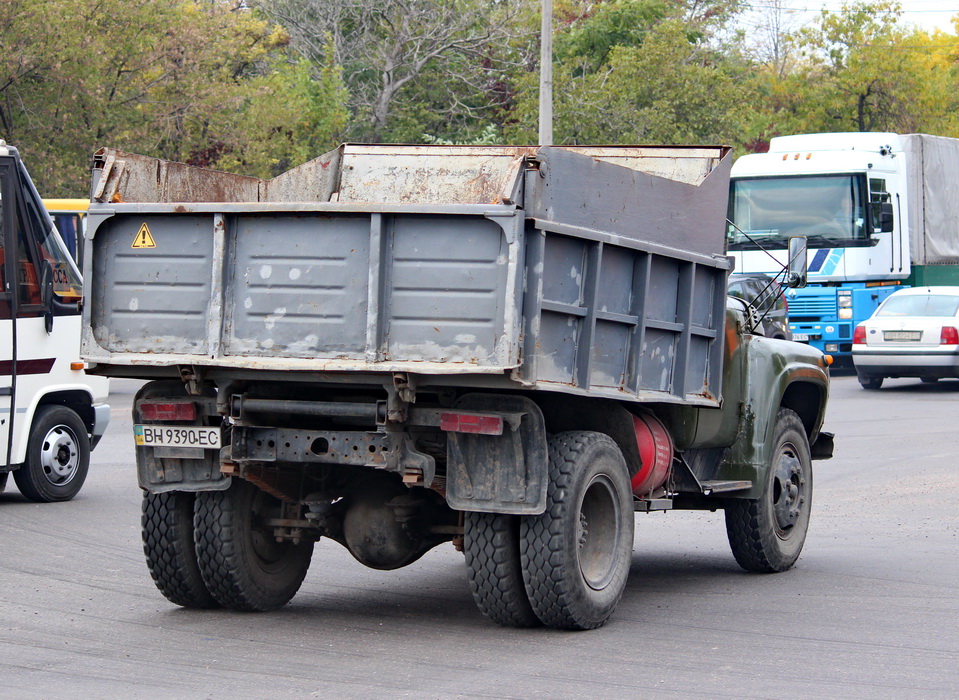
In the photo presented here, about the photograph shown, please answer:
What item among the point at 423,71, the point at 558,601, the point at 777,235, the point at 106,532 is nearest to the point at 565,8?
the point at 423,71

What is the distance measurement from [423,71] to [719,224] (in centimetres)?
3060

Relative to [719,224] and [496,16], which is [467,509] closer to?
[719,224]

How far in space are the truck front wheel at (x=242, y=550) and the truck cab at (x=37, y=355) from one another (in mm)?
4452

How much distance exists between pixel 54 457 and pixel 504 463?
21.1ft

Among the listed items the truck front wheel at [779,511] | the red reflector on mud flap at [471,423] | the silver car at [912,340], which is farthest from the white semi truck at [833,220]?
the red reflector on mud flap at [471,423]

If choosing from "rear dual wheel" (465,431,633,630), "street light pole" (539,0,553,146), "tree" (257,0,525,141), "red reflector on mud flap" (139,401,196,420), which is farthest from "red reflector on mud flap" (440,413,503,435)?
"tree" (257,0,525,141)

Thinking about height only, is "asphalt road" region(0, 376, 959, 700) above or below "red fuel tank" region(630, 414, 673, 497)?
below

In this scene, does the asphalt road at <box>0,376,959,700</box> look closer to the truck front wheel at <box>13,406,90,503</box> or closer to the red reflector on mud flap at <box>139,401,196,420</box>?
the truck front wheel at <box>13,406,90,503</box>

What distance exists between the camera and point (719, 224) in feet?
25.6

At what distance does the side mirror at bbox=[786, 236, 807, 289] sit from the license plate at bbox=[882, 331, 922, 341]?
590 inches

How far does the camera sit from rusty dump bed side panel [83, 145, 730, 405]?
20.5 feet

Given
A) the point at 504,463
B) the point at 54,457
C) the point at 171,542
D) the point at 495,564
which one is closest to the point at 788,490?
the point at 495,564

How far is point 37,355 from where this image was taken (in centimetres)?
1138

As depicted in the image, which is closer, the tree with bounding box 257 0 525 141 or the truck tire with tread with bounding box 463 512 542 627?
the truck tire with tread with bounding box 463 512 542 627
